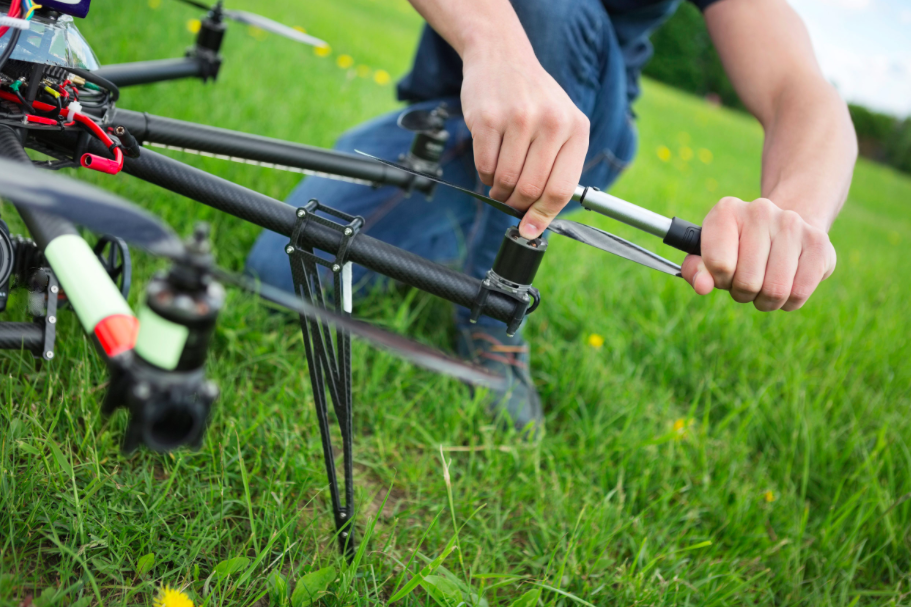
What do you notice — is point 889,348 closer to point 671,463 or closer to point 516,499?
point 671,463

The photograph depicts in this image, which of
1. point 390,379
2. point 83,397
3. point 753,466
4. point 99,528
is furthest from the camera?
point 753,466

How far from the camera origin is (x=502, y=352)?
1826 millimetres

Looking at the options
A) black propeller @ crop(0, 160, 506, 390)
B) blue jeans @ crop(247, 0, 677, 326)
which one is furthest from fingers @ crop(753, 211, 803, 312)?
blue jeans @ crop(247, 0, 677, 326)

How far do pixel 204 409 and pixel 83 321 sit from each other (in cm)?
16

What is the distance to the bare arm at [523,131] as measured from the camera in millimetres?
875

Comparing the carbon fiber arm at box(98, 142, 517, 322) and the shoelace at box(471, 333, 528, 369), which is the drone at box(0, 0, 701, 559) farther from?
the shoelace at box(471, 333, 528, 369)

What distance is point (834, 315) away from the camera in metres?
2.74

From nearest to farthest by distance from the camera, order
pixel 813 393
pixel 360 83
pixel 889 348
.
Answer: pixel 813 393, pixel 889 348, pixel 360 83

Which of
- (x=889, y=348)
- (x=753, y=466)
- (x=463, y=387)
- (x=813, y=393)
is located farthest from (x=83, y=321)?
(x=889, y=348)

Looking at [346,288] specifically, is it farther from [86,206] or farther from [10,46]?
[10,46]

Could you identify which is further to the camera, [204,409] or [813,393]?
[813,393]

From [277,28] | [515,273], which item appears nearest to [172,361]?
[515,273]

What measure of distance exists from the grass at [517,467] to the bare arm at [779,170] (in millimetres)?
562

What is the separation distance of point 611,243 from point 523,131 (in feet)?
0.76
